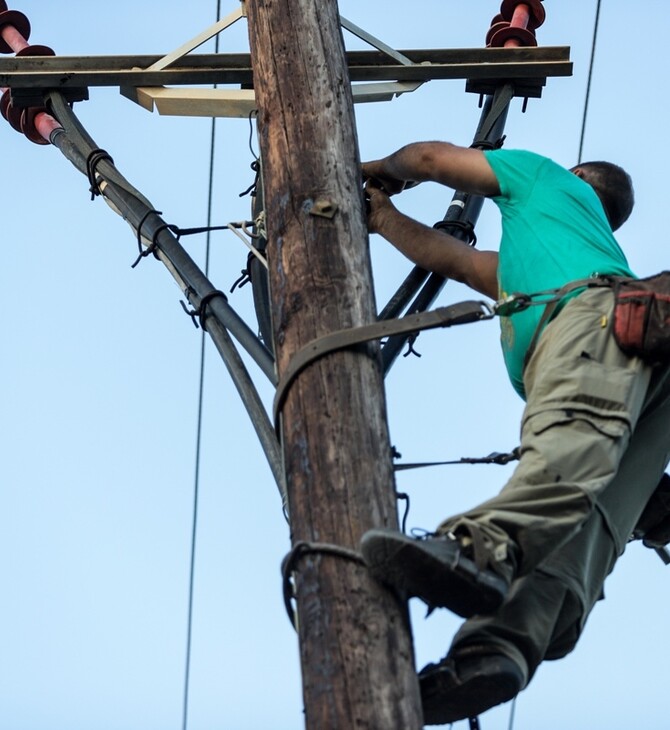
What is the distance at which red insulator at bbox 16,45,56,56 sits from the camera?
22.5 feet

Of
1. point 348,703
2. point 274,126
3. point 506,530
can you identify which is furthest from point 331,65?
point 348,703

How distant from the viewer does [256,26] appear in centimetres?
557

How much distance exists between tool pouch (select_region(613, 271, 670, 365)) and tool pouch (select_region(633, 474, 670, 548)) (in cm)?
50

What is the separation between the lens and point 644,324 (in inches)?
184

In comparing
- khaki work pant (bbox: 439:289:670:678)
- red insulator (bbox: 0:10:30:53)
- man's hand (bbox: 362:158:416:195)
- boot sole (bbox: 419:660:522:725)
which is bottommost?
boot sole (bbox: 419:660:522:725)

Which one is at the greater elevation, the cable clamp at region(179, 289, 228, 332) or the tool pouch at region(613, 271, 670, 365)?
the cable clamp at region(179, 289, 228, 332)

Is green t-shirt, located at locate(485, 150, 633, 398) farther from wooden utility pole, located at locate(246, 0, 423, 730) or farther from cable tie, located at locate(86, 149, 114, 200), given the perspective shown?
cable tie, located at locate(86, 149, 114, 200)

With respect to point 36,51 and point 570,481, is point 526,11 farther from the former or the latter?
point 570,481

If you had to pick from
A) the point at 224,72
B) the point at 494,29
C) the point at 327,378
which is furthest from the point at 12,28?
the point at 327,378

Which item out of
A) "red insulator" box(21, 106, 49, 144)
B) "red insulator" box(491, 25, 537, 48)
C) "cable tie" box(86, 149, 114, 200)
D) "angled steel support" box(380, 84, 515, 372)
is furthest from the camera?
"red insulator" box(491, 25, 537, 48)

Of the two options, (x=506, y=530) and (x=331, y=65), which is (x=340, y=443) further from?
(x=331, y=65)

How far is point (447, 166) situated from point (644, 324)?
1.01m

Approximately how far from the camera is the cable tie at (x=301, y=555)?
162 inches

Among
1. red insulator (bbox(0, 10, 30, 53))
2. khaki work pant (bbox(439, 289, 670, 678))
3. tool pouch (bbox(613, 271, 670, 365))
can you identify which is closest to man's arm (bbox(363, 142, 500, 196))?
khaki work pant (bbox(439, 289, 670, 678))
